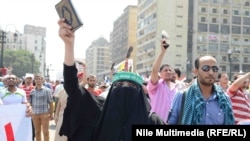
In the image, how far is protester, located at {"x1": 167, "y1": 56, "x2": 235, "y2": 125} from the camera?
12.5 feet

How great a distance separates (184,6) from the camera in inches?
3371

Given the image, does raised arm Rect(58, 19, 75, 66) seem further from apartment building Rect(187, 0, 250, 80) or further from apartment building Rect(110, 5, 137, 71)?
apartment building Rect(110, 5, 137, 71)

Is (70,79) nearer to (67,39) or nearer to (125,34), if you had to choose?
(67,39)

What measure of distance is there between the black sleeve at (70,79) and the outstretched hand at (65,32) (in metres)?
0.21

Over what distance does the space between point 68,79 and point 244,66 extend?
3446 inches

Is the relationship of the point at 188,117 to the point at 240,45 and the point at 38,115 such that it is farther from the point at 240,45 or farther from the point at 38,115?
the point at 240,45

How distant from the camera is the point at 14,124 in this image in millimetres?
5625

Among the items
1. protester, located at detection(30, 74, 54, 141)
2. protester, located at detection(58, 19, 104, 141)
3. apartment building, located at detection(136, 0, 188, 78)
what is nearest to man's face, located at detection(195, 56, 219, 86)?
protester, located at detection(58, 19, 104, 141)

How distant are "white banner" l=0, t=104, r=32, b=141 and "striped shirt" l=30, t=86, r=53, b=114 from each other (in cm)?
368

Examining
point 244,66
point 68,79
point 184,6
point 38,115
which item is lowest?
point 38,115

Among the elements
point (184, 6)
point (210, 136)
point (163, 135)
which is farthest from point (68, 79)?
point (184, 6)

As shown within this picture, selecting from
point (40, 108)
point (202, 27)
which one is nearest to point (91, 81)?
point (40, 108)

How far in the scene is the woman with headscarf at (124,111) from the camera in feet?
9.77

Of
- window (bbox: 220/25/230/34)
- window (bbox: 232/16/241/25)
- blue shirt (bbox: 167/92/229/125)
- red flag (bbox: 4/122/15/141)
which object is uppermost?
window (bbox: 232/16/241/25)
